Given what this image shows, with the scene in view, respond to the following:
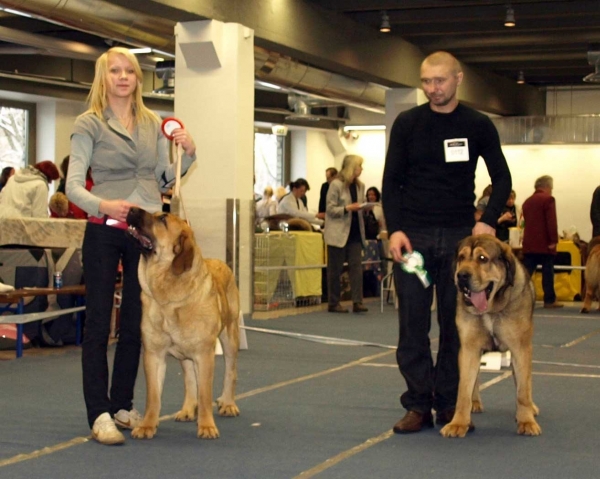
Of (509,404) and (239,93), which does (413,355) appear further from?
(239,93)

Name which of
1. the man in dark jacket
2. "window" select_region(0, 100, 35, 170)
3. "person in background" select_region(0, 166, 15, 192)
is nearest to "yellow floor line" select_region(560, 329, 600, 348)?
the man in dark jacket

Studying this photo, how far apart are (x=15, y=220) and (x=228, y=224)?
2323mm

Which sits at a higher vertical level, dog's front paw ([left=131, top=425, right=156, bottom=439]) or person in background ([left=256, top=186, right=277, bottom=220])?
person in background ([left=256, top=186, right=277, bottom=220])

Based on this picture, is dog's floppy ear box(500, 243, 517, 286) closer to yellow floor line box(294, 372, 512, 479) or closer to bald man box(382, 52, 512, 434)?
bald man box(382, 52, 512, 434)

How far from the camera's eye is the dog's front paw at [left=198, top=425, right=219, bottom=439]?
4.38 metres

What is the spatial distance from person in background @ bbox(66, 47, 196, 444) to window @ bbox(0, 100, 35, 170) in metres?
14.3

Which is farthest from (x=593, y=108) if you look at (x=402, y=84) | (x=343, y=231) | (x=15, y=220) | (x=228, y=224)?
(x=15, y=220)

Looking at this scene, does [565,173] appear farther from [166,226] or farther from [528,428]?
[166,226]

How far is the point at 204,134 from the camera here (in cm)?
1070

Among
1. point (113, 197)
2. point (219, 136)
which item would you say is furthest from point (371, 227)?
point (113, 197)

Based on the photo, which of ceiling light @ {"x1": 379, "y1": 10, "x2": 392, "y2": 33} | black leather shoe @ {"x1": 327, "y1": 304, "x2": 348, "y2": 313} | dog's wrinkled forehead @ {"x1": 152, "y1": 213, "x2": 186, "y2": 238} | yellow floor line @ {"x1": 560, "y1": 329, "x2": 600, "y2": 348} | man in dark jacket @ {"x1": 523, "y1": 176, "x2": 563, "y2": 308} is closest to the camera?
dog's wrinkled forehead @ {"x1": 152, "y1": 213, "x2": 186, "y2": 238}

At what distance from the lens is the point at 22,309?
7547mm

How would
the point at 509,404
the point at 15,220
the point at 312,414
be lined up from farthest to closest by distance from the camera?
the point at 15,220 < the point at 509,404 < the point at 312,414

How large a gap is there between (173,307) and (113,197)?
0.55 m
